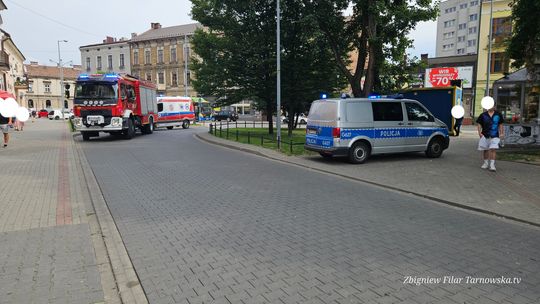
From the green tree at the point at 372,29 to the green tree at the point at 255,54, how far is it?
154 cm

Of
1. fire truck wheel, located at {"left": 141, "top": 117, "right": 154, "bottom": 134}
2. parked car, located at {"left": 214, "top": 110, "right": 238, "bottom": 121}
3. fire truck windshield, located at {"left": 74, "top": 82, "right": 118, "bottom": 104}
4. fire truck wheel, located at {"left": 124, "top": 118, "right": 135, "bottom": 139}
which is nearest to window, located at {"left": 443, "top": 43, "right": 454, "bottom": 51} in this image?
parked car, located at {"left": 214, "top": 110, "right": 238, "bottom": 121}

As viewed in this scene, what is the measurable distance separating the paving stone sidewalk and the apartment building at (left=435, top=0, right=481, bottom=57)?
9619cm

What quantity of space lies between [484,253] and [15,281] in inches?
210

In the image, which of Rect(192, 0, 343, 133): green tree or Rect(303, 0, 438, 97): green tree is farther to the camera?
Rect(192, 0, 343, 133): green tree

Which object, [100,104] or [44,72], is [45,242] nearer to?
[100,104]

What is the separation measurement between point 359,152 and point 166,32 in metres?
72.2

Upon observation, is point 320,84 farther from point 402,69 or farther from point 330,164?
point 330,164

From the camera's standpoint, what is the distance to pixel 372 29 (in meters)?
16.6

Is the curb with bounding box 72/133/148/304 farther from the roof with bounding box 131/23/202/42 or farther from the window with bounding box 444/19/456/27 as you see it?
the window with bounding box 444/19/456/27

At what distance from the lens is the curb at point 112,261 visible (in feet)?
12.4

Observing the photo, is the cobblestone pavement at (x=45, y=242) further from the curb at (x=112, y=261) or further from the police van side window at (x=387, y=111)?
the police van side window at (x=387, y=111)

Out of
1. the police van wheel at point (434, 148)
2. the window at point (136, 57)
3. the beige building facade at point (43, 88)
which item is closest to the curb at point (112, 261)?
the police van wheel at point (434, 148)

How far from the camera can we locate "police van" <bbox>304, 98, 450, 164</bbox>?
11898mm

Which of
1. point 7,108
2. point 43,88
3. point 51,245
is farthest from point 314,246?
point 43,88
